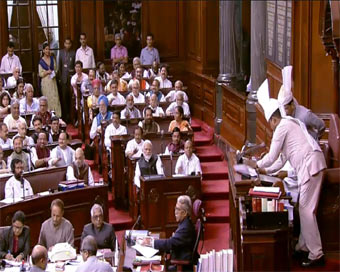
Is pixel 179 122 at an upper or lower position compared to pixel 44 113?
lower

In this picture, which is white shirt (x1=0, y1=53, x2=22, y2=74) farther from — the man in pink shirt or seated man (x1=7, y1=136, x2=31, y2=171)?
seated man (x1=7, y1=136, x2=31, y2=171)

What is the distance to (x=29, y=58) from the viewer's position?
701 inches

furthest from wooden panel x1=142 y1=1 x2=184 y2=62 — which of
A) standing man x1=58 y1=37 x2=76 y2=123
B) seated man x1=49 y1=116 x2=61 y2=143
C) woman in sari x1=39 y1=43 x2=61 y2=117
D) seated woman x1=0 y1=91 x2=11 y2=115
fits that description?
seated man x1=49 y1=116 x2=61 y2=143

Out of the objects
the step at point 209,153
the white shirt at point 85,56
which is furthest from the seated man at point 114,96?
the white shirt at point 85,56

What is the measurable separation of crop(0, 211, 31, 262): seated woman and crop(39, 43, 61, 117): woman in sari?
6.83 meters

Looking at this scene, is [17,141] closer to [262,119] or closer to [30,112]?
[30,112]

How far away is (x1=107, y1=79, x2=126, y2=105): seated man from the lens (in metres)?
14.7

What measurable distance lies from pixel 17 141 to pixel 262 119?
11.6 ft

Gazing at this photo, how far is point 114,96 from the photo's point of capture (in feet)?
48.6

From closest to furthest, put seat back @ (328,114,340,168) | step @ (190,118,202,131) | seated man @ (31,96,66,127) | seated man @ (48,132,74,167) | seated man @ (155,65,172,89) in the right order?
seat back @ (328,114,340,168) → seated man @ (48,132,74,167) → seated man @ (31,96,66,127) → seated man @ (155,65,172,89) → step @ (190,118,202,131)

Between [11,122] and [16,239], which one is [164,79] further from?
[16,239]

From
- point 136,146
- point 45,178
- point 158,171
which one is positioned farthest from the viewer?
point 136,146

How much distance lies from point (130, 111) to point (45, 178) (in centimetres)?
304

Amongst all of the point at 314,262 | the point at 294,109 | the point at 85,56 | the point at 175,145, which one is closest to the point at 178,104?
the point at 175,145
